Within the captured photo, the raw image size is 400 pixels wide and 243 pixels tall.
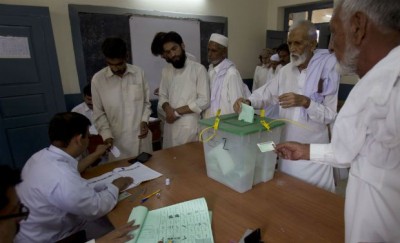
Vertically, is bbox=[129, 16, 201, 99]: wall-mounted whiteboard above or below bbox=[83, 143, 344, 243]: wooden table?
above

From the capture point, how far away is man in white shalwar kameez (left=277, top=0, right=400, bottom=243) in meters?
0.65

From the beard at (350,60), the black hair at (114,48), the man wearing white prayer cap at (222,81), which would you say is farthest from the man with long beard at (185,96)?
the beard at (350,60)

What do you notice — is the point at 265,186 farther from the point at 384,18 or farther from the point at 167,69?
the point at 167,69

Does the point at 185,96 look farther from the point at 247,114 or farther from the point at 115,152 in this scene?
the point at 247,114

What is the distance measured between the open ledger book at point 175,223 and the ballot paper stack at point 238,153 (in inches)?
8.5

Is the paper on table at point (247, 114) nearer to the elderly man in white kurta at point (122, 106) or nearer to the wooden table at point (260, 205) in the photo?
the wooden table at point (260, 205)

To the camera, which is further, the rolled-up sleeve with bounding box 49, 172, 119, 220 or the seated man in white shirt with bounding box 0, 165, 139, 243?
the rolled-up sleeve with bounding box 49, 172, 119, 220

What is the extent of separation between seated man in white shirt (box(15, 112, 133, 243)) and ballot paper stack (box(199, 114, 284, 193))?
51cm

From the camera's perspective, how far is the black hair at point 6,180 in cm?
73

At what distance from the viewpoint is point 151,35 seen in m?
3.86

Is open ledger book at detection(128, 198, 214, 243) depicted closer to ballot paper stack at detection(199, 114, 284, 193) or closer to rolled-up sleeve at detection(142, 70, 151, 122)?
ballot paper stack at detection(199, 114, 284, 193)

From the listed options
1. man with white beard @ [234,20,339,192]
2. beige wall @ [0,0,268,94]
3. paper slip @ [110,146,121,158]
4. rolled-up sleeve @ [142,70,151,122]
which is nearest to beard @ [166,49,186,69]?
rolled-up sleeve @ [142,70,151,122]

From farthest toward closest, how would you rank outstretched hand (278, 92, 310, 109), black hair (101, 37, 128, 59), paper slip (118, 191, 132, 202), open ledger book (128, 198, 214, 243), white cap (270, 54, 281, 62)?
1. white cap (270, 54, 281, 62)
2. black hair (101, 37, 128, 59)
3. outstretched hand (278, 92, 310, 109)
4. paper slip (118, 191, 132, 202)
5. open ledger book (128, 198, 214, 243)

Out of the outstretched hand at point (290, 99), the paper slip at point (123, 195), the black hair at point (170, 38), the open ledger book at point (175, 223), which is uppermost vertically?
the black hair at point (170, 38)
